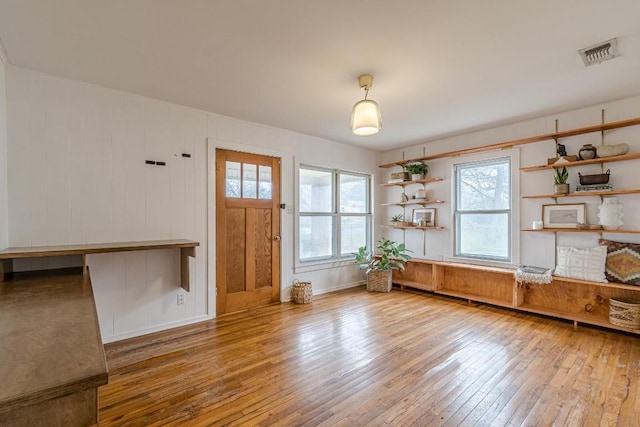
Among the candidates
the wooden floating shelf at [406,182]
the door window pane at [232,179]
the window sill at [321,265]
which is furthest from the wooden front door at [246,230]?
the wooden floating shelf at [406,182]

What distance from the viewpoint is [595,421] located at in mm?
1860

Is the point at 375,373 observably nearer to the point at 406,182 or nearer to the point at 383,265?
the point at 383,265

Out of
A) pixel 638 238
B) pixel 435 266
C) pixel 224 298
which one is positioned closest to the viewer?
pixel 638 238

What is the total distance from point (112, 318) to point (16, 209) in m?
1.28

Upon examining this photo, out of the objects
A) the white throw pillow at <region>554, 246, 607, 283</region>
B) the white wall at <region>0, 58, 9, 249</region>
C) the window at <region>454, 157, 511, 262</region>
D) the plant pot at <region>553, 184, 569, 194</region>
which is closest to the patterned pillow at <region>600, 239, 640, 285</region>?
the white throw pillow at <region>554, 246, 607, 283</region>

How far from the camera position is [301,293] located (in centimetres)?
429

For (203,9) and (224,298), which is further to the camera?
(224,298)

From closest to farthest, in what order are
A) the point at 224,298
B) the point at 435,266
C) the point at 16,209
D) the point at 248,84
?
the point at 16,209 < the point at 248,84 < the point at 224,298 < the point at 435,266

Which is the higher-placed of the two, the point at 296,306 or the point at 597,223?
the point at 597,223

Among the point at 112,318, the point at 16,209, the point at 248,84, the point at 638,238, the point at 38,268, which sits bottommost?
the point at 112,318

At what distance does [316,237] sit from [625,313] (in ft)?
12.3

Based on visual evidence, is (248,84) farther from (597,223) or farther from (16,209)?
(597,223)

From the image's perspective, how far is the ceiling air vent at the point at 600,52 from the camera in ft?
7.30

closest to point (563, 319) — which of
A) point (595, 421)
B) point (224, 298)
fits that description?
point (595, 421)
